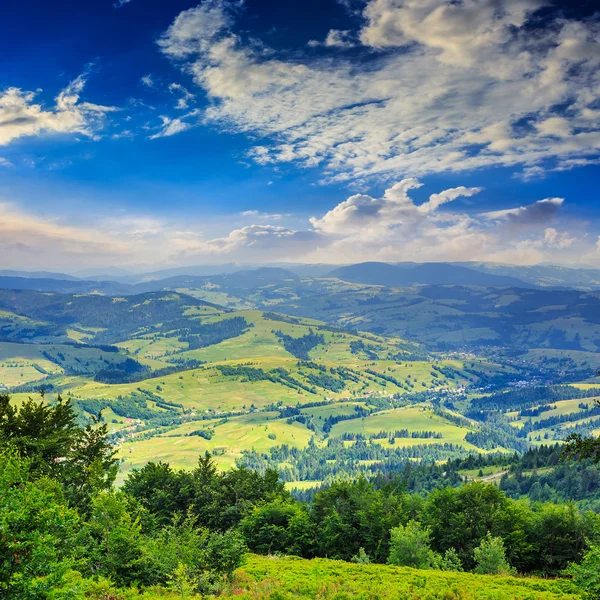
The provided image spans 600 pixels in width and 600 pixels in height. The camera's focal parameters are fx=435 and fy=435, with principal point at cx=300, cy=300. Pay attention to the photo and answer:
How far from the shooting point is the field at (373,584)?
1361 inches

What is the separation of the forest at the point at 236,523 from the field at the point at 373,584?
316 cm

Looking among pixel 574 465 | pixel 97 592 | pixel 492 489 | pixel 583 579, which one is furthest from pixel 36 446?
pixel 574 465

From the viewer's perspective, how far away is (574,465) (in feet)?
619

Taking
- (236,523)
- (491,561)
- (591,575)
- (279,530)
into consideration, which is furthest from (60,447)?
(591,575)

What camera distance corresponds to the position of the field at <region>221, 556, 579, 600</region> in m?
34.6

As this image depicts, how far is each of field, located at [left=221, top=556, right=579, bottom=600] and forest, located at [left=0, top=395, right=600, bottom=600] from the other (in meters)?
3.16

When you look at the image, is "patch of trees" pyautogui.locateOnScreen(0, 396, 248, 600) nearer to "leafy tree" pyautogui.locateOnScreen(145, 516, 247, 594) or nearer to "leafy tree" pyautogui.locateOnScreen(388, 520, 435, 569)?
"leafy tree" pyautogui.locateOnScreen(145, 516, 247, 594)

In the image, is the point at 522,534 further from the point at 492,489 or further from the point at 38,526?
the point at 38,526

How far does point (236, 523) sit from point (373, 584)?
4500cm

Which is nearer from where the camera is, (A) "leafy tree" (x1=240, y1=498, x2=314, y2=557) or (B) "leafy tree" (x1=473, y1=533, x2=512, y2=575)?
(B) "leafy tree" (x1=473, y1=533, x2=512, y2=575)

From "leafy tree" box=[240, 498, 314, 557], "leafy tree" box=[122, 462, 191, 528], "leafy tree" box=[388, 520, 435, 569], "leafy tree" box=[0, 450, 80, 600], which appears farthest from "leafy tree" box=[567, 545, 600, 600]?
"leafy tree" box=[122, 462, 191, 528]

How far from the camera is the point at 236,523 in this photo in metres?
77.2

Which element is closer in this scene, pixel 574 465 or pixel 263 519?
pixel 263 519

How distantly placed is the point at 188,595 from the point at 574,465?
207606mm
